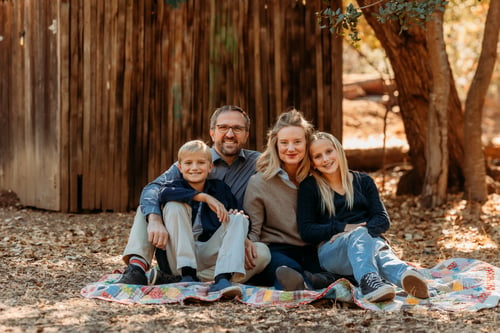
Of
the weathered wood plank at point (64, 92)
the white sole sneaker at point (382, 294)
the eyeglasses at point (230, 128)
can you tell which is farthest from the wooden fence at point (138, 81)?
the white sole sneaker at point (382, 294)

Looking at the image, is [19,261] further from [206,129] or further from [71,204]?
[206,129]

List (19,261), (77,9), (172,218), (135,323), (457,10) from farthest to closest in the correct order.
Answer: (457,10) < (77,9) < (19,261) < (172,218) < (135,323)

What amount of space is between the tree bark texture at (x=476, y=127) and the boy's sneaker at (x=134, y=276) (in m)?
4.63

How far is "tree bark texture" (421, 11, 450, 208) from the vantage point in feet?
25.1

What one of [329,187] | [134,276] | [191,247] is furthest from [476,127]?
[134,276]

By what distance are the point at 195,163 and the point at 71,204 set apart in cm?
328

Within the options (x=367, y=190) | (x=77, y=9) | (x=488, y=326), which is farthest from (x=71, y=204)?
(x=488, y=326)

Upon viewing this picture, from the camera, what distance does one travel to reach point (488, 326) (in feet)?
12.1

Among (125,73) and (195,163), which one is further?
(125,73)

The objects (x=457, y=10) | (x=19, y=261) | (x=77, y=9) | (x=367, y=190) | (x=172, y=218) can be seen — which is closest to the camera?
(x=172, y=218)

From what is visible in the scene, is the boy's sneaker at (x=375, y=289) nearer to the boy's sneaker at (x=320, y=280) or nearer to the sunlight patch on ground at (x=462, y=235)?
the boy's sneaker at (x=320, y=280)

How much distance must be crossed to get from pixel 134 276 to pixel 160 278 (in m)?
0.19

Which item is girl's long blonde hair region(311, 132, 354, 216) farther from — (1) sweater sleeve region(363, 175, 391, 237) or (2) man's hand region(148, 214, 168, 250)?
(2) man's hand region(148, 214, 168, 250)

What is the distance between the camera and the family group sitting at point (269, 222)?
436cm
